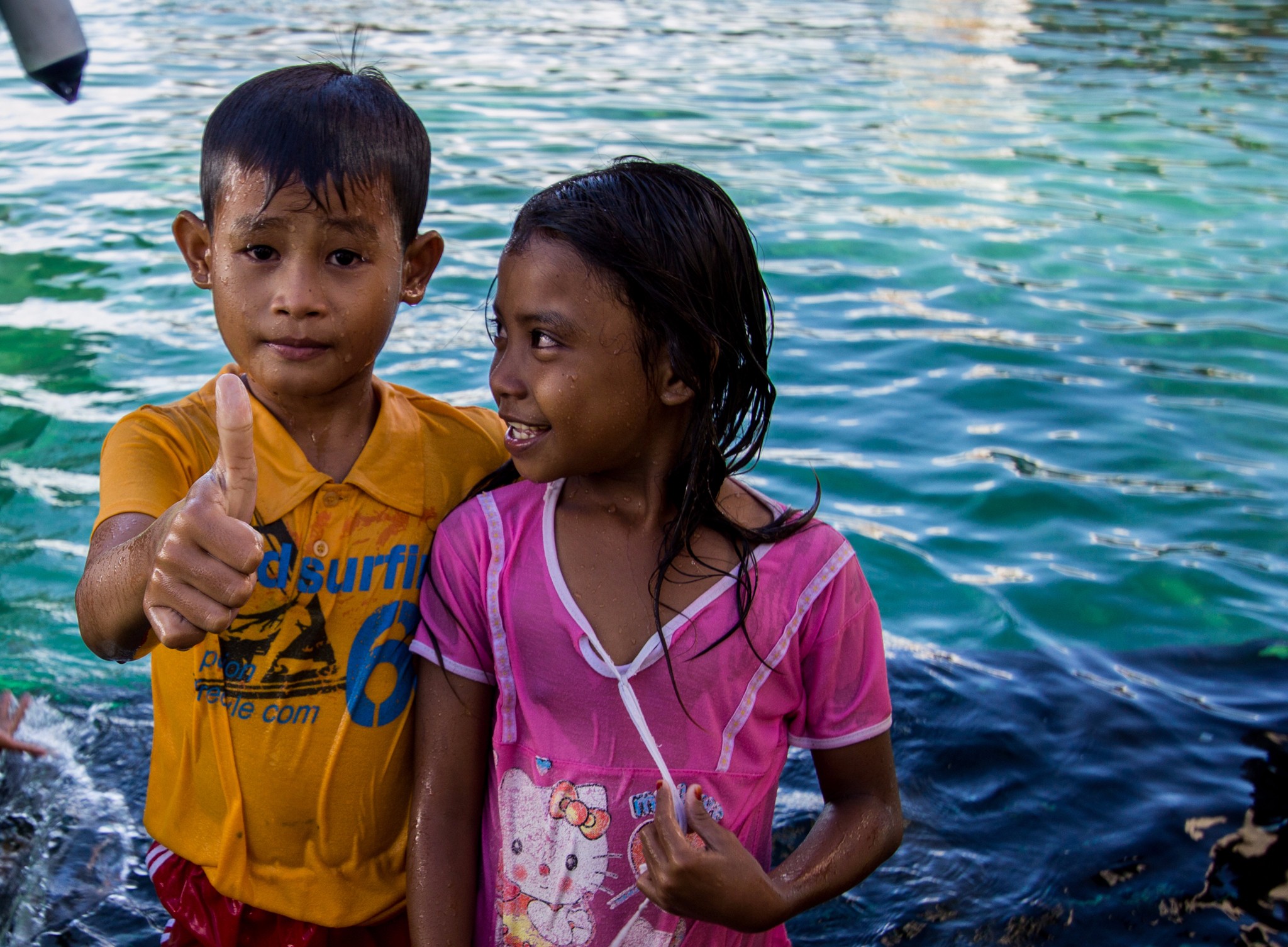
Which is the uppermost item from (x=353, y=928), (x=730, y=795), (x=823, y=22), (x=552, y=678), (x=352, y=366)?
(x=352, y=366)

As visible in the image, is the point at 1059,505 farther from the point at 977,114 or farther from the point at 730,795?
the point at 977,114

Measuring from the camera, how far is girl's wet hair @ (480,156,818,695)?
82.9 inches

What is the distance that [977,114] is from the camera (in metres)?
11.4

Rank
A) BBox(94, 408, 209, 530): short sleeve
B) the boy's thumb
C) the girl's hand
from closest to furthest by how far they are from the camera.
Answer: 1. the boy's thumb
2. the girl's hand
3. BBox(94, 408, 209, 530): short sleeve

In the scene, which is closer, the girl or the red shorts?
Answer: the girl

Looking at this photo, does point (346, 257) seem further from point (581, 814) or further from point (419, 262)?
point (581, 814)

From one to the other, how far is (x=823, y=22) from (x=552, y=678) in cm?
1600

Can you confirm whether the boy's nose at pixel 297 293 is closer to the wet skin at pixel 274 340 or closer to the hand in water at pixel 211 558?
the wet skin at pixel 274 340

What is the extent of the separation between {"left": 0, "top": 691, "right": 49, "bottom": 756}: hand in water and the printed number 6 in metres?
1.86

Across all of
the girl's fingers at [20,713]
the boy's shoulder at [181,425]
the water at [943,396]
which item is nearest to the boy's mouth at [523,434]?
the boy's shoulder at [181,425]

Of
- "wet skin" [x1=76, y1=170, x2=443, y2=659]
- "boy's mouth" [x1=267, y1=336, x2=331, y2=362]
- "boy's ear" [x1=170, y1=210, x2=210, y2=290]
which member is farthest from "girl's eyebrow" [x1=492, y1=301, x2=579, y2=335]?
"boy's ear" [x1=170, y1=210, x2=210, y2=290]

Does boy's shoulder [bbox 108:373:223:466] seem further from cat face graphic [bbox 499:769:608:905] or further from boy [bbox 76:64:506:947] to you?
cat face graphic [bbox 499:769:608:905]

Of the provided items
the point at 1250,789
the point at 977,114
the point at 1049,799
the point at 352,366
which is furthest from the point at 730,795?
the point at 977,114

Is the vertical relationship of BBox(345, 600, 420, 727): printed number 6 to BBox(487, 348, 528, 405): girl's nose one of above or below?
below
